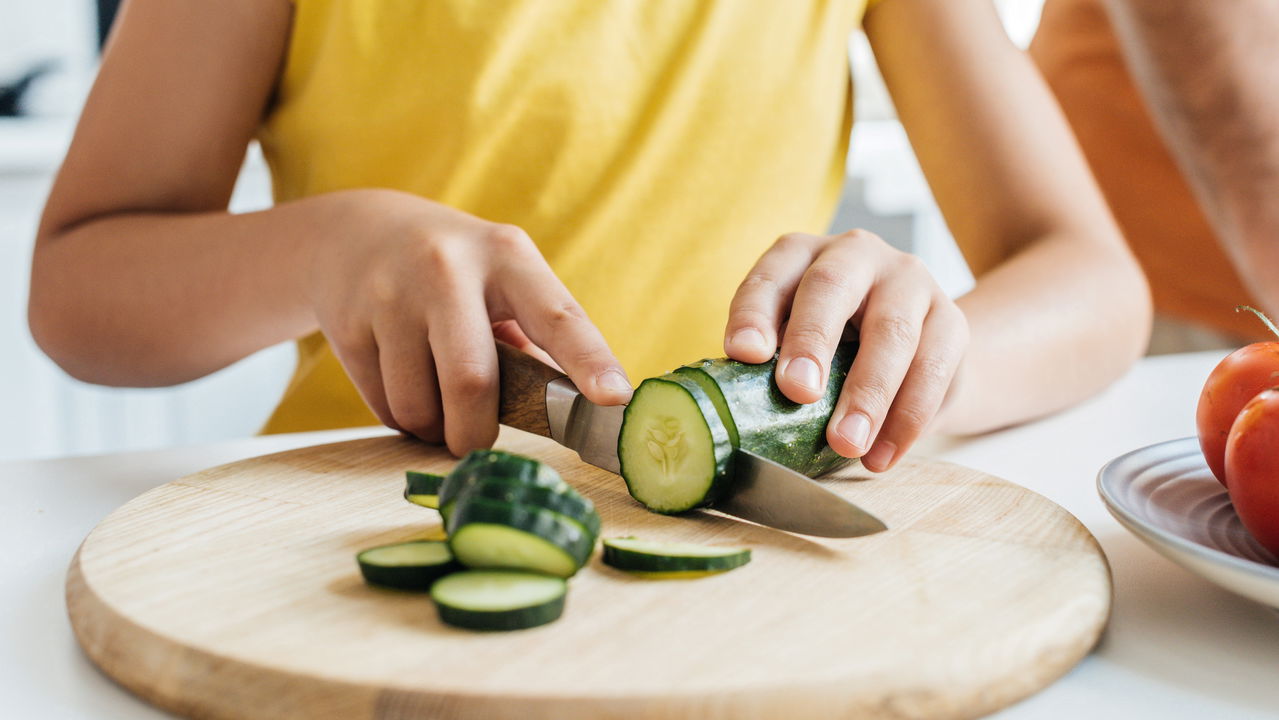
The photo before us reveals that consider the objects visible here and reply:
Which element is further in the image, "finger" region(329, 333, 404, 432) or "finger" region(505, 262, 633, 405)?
"finger" region(329, 333, 404, 432)

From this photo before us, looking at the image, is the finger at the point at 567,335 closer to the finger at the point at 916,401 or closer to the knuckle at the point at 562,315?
the knuckle at the point at 562,315

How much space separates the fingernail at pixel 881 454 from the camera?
1.09 m

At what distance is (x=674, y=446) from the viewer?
998mm

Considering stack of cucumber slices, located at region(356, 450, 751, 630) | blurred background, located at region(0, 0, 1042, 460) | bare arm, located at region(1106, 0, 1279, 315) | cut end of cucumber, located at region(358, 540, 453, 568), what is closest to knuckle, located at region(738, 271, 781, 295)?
stack of cucumber slices, located at region(356, 450, 751, 630)

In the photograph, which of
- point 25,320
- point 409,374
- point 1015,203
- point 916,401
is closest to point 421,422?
point 409,374

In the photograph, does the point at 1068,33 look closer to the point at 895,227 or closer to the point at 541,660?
the point at 895,227

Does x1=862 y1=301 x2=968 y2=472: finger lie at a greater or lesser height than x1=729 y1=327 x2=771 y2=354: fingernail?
lesser

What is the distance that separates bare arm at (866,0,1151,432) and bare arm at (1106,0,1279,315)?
0.55ft

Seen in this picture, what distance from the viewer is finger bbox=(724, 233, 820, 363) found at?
103 centimetres

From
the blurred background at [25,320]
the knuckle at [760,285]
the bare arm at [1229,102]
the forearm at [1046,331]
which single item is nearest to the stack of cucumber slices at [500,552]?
the knuckle at [760,285]

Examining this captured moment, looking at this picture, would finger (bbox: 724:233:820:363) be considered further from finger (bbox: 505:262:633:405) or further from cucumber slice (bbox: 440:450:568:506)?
cucumber slice (bbox: 440:450:568:506)

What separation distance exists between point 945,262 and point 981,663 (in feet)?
12.0

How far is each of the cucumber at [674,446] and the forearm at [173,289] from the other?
0.45m

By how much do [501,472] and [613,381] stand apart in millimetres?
245
